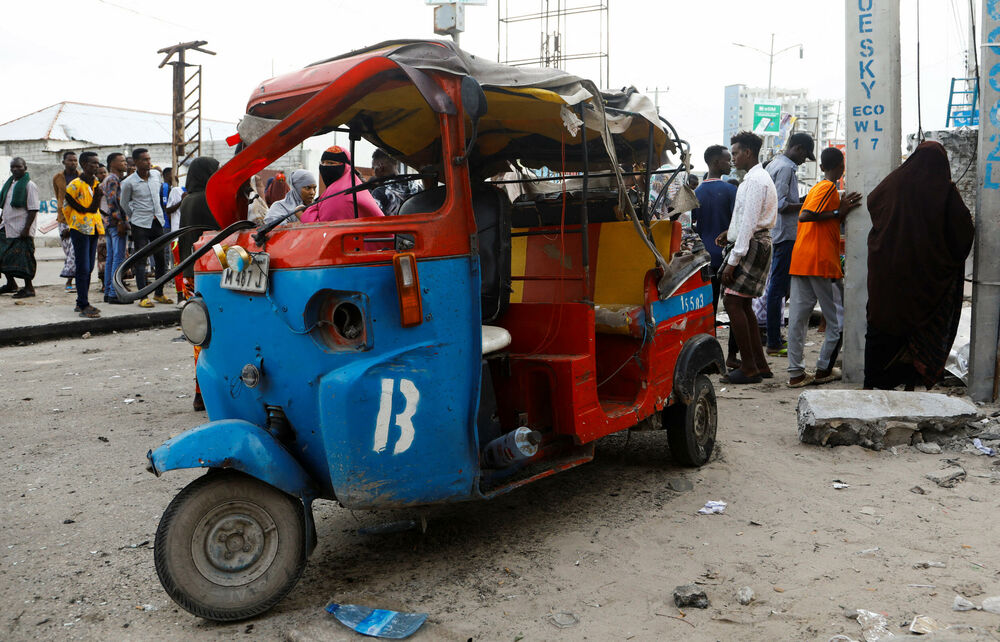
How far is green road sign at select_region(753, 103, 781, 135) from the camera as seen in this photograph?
37594 millimetres

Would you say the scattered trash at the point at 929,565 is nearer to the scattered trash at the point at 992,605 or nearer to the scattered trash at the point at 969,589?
the scattered trash at the point at 969,589

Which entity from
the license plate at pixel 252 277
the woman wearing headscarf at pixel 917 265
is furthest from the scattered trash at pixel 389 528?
the woman wearing headscarf at pixel 917 265

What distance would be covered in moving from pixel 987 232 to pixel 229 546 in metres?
5.76

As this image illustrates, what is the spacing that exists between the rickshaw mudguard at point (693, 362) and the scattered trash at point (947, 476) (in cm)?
133

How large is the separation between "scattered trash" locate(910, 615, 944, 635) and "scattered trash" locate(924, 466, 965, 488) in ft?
5.88

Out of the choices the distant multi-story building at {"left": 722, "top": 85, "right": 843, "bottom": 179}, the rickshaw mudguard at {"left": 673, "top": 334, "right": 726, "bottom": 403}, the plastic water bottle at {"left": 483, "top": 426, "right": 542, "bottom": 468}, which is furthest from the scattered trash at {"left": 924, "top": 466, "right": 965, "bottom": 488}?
the distant multi-story building at {"left": 722, "top": 85, "right": 843, "bottom": 179}

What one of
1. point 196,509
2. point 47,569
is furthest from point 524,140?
point 47,569

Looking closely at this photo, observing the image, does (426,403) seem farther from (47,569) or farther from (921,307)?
(921,307)

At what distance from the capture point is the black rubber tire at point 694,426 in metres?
4.80

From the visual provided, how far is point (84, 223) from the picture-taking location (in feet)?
32.9

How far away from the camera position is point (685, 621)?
9.68 ft

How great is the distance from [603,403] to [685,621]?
5.74 ft

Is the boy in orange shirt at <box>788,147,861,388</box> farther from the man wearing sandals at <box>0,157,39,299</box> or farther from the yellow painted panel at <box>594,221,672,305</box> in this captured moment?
the man wearing sandals at <box>0,157,39,299</box>

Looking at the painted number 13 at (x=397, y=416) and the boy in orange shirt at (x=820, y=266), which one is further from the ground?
the boy in orange shirt at (x=820, y=266)
